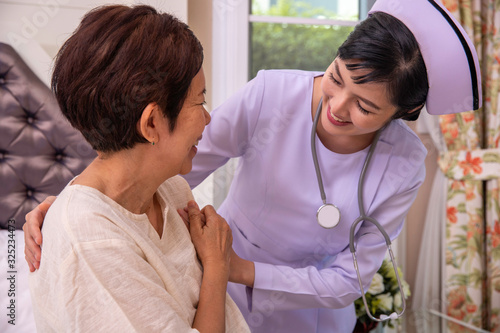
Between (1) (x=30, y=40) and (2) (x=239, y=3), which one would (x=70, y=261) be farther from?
(2) (x=239, y=3)

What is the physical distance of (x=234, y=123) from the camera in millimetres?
1234

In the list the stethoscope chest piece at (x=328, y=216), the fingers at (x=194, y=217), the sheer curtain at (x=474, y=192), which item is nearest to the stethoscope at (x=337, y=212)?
the stethoscope chest piece at (x=328, y=216)

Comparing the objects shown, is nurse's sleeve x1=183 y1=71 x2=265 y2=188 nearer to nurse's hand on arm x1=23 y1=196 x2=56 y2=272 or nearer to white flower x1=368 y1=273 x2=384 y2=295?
nurse's hand on arm x1=23 y1=196 x2=56 y2=272

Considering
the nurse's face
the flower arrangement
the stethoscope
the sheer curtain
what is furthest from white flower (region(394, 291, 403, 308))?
the nurse's face

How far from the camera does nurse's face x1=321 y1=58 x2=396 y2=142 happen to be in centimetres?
106

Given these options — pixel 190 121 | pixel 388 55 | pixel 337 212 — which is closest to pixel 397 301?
pixel 337 212

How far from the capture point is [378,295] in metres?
1.96

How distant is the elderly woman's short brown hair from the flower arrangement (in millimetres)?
1341

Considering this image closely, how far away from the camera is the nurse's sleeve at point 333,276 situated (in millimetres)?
1225

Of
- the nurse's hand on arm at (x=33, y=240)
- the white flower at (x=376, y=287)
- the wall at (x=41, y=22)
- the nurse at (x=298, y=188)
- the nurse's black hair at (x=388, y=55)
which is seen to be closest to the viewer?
the nurse's hand on arm at (x=33, y=240)

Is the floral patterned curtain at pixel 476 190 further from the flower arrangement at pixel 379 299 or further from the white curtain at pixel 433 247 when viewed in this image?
the flower arrangement at pixel 379 299

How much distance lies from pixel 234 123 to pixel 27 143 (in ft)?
3.32

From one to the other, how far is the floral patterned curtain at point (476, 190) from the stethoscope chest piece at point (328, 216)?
145cm

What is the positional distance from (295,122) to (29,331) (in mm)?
1031
